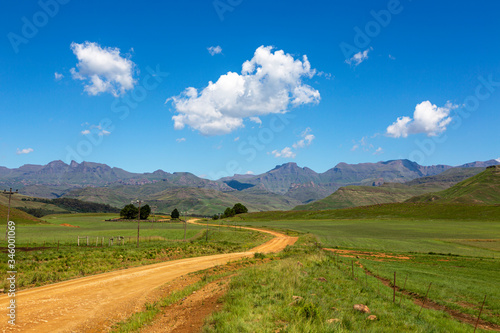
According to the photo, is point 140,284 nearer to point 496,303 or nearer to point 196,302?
point 196,302

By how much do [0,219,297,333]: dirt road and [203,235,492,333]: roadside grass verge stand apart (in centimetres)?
747

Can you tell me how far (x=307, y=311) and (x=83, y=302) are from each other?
16565 millimetres

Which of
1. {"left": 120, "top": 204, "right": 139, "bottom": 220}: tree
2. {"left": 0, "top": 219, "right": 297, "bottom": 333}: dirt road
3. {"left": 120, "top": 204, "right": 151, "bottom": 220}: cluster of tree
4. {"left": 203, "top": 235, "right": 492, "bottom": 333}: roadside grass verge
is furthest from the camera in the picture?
{"left": 120, "top": 204, "right": 139, "bottom": 220}: tree

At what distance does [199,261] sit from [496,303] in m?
34.6

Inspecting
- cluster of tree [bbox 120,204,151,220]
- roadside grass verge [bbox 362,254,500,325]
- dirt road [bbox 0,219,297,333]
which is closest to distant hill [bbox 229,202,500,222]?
cluster of tree [bbox 120,204,151,220]

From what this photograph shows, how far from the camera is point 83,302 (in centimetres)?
2081

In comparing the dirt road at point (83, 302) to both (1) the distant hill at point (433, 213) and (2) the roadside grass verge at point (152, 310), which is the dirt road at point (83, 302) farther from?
(1) the distant hill at point (433, 213)

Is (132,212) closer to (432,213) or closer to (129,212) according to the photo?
(129,212)

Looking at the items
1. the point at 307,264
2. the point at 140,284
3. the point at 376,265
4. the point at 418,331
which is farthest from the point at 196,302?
the point at 376,265

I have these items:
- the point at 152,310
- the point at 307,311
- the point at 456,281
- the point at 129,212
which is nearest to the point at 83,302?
the point at 152,310

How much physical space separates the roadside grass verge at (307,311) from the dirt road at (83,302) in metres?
7.47

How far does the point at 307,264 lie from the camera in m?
34.0

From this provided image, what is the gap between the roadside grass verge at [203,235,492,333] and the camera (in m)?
13.5

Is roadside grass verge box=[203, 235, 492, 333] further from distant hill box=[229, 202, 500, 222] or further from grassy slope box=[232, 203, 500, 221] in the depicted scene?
grassy slope box=[232, 203, 500, 221]
